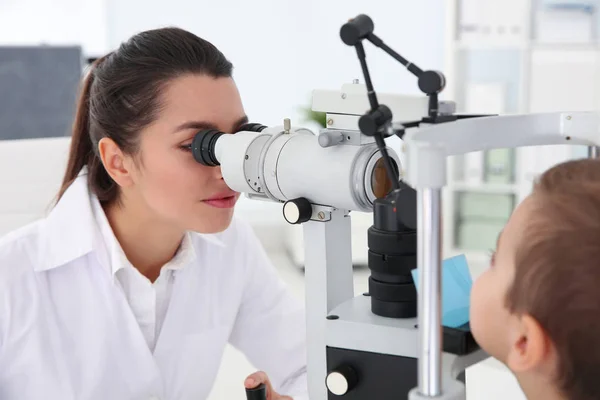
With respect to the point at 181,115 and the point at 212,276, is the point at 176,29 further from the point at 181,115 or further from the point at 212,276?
the point at 212,276

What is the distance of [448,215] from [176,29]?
2.65 meters

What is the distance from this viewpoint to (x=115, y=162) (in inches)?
56.2

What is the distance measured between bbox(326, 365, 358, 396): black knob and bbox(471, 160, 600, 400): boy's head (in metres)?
0.18

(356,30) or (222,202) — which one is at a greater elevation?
(356,30)

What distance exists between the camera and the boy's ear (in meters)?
0.75

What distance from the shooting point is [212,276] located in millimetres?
1614

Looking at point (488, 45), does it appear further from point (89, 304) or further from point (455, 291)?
point (455, 291)

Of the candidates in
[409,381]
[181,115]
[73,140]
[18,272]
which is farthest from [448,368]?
[73,140]

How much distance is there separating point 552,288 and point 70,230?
948mm

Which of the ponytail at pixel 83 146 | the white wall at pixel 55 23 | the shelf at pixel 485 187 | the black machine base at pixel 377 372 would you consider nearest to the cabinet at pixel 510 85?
the shelf at pixel 485 187

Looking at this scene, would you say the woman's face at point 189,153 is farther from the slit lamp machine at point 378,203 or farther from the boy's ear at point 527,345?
the boy's ear at point 527,345

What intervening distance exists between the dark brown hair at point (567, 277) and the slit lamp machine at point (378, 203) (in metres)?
0.11

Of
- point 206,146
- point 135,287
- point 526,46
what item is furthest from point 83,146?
point 526,46

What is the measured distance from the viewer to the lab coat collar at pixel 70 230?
4.46 feet
